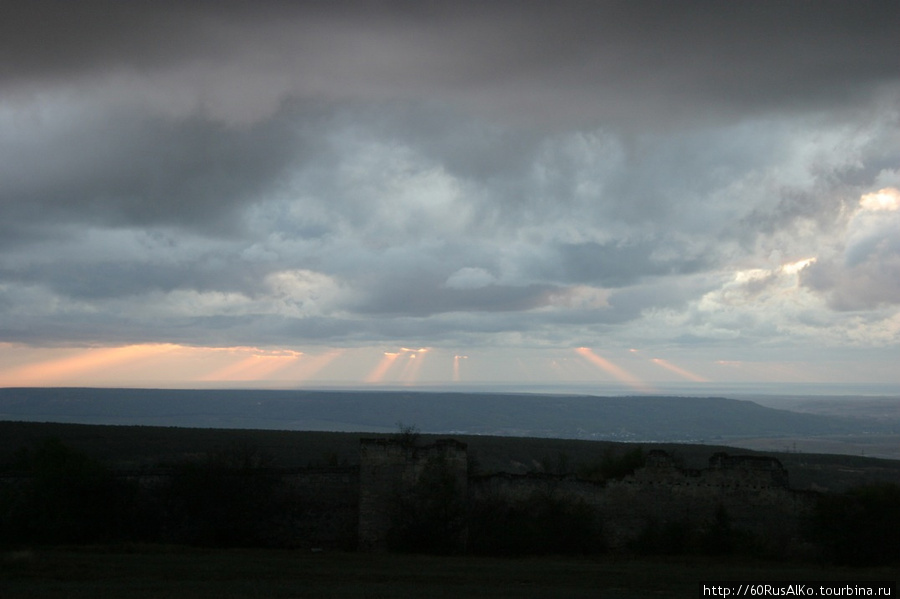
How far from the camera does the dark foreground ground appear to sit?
2028 centimetres

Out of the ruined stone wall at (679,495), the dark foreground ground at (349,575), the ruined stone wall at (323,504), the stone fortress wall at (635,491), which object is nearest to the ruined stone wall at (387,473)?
the stone fortress wall at (635,491)

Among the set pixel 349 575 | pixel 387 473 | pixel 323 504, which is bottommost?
pixel 349 575

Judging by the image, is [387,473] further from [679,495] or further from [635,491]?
[679,495]

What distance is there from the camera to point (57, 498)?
34.2 metres

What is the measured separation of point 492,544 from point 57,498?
1647 centimetres

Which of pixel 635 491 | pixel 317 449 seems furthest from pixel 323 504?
pixel 317 449

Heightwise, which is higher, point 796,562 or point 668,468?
Answer: point 668,468

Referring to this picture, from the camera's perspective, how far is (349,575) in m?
23.8

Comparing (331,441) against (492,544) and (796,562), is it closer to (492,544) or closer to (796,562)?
(492,544)

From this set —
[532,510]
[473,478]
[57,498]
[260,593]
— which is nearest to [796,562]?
[532,510]

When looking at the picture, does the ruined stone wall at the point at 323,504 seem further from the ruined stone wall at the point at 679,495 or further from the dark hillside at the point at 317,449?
the dark hillside at the point at 317,449

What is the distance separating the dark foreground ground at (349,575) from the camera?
20281 mm

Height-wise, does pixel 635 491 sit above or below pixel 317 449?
above

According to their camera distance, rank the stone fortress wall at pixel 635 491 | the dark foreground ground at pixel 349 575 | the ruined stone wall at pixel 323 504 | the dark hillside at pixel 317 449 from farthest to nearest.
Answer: the dark hillside at pixel 317 449 → the ruined stone wall at pixel 323 504 → the stone fortress wall at pixel 635 491 → the dark foreground ground at pixel 349 575
